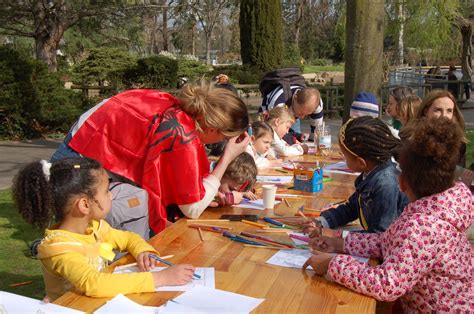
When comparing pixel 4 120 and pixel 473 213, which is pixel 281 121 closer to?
pixel 473 213

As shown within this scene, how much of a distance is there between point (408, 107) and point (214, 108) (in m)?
2.98

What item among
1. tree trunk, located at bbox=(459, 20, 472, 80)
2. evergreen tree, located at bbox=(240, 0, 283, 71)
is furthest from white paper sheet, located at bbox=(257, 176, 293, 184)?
tree trunk, located at bbox=(459, 20, 472, 80)

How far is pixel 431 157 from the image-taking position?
2.10 meters

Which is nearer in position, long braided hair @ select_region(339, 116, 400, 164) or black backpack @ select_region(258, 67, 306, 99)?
long braided hair @ select_region(339, 116, 400, 164)

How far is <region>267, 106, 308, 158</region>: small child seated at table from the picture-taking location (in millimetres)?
5352

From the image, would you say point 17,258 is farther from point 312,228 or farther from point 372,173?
point 372,173

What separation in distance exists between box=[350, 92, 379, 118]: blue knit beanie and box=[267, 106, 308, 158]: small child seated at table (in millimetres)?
674

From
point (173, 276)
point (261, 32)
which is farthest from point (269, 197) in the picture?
point (261, 32)

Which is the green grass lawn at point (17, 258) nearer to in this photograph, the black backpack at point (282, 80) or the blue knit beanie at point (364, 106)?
the black backpack at point (282, 80)

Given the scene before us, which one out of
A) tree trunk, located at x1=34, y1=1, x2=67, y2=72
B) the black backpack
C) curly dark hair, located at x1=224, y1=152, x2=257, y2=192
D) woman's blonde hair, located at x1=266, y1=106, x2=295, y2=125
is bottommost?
curly dark hair, located at x1=224, y1=152, x2=257, y2=192

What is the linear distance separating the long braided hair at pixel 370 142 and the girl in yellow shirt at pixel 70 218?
43.5 inches

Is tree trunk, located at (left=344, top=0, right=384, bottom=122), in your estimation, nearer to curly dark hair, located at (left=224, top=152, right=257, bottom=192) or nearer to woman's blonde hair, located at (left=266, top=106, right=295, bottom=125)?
woman's blonde hair, located at (left=266, top=106, right=295, bottom=125)

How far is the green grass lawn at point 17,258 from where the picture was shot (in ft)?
13.7

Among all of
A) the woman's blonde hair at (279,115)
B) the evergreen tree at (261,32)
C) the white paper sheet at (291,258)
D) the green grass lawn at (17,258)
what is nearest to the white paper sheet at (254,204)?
the white paper sheet at (291,258)
